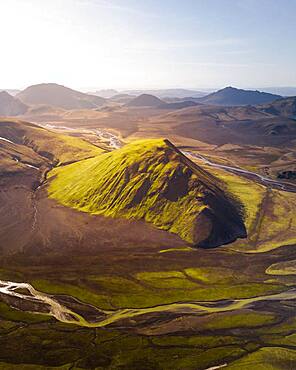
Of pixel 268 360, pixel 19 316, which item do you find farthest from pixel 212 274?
pixel 19 316

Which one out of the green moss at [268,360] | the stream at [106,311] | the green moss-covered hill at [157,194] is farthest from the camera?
the green moss-covered hill at [157,194]

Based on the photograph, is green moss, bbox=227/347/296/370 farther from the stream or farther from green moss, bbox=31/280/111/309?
green moss, bbox=31/280/111/309

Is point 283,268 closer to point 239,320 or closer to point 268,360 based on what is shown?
point 239,320

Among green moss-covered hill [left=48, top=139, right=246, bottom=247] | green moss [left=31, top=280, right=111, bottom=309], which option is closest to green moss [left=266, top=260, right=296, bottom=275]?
green moss-covered hill [left=48, top=139, right=246, bottom=247]

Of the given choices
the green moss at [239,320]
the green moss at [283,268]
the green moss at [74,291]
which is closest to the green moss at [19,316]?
the green moss at [74,291]

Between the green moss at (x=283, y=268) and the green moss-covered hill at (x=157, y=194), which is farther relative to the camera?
the green moss-covered hill at (x=157, y=194)

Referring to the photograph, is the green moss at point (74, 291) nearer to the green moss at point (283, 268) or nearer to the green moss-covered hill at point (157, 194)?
the green moss-covered hill at point (157, 194)

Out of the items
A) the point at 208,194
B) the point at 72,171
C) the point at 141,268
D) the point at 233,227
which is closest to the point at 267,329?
the point at 141,268

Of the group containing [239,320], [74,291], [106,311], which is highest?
[74,291]
